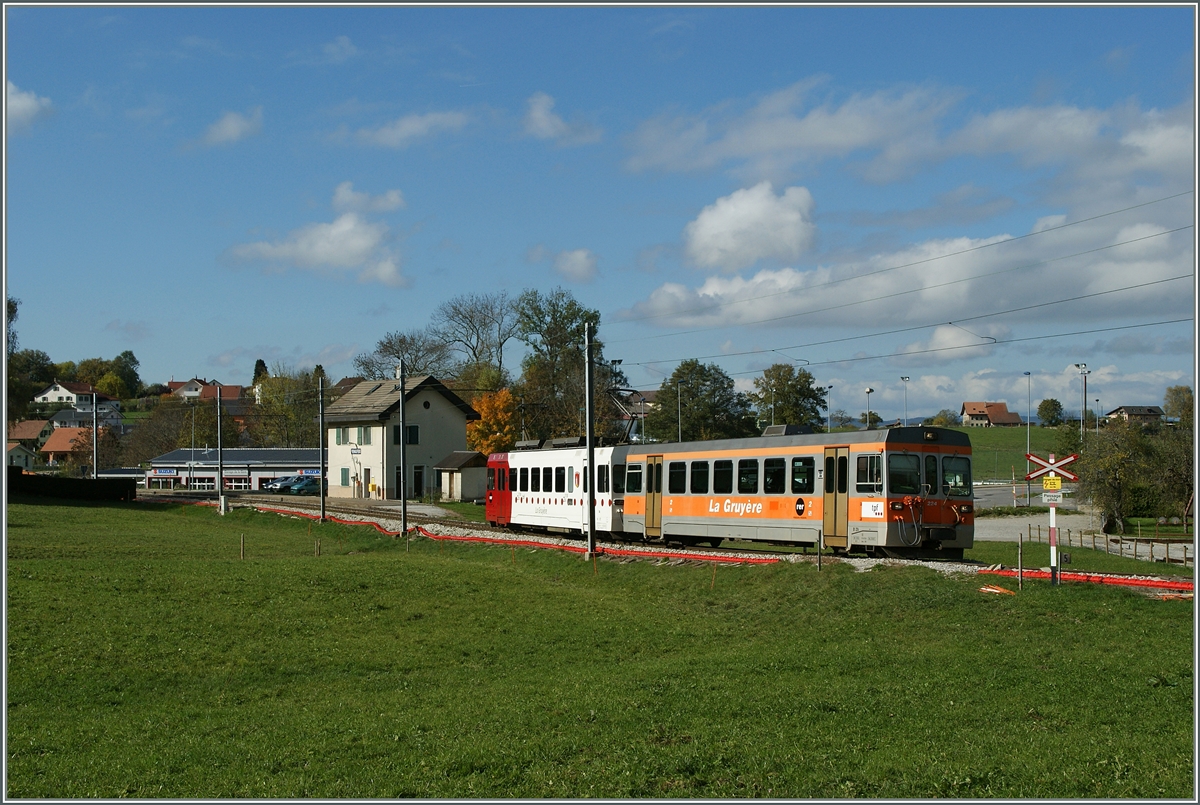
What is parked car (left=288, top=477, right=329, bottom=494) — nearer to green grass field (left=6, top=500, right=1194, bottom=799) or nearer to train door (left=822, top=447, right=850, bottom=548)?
green grass field (left=6, top=500, right=1194, bottom=799)

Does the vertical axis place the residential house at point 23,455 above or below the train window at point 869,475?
below

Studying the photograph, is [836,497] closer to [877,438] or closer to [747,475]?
[877,438]

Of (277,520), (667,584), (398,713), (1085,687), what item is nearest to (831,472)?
(667,584)

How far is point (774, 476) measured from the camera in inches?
1024

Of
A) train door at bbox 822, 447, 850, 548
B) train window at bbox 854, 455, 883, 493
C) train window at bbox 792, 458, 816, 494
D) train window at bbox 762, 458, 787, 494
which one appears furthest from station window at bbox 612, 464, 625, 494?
train window at bbox 854, 455, 883, 493

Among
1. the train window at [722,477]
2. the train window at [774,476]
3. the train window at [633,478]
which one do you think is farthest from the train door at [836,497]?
the train window at [633,478]

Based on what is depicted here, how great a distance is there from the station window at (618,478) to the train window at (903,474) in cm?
1093

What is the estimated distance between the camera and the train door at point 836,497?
24.2 meters

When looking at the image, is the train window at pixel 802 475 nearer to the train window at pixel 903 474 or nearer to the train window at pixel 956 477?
the train window at pixel 903 474

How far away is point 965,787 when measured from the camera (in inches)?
319

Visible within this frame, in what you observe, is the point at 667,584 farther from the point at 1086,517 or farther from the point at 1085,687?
the point at 1086,517

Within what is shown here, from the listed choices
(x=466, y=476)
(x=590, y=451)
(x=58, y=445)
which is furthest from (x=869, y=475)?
(x=58, y=445)

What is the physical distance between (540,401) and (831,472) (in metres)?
58.8

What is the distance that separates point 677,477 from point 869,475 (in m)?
7.53
